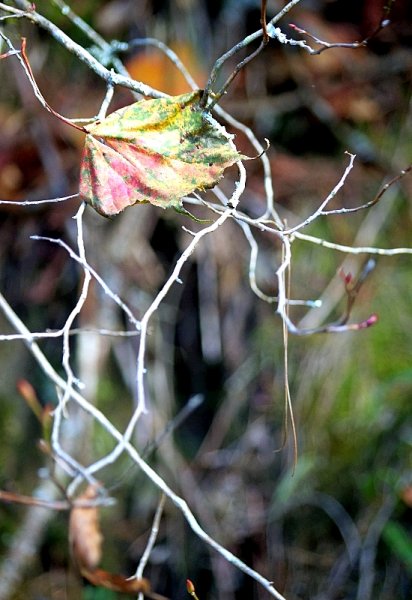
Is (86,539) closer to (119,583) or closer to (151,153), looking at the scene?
(119,583)

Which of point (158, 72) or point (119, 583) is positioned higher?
point (158, 72)

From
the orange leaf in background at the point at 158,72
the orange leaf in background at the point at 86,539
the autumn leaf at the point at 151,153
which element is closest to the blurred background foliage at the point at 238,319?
the orange leaf in background at the point at 158,72

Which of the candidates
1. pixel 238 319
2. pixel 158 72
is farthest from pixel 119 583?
pixel 158 72

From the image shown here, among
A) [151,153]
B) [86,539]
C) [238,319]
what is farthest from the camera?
[238,319]

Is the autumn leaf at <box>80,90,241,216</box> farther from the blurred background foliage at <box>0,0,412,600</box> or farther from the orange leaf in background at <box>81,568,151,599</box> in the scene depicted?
the blurred background foliage at <box>0,0,412,600</box>

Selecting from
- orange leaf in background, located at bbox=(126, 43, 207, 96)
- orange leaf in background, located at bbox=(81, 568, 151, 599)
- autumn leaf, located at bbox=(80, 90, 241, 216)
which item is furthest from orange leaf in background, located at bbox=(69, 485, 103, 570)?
orange leaf in background, located at bbox=(126, 43, 207, 96)

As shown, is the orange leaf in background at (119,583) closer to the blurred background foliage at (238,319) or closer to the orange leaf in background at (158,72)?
the blurred background foliage at (238,319)
